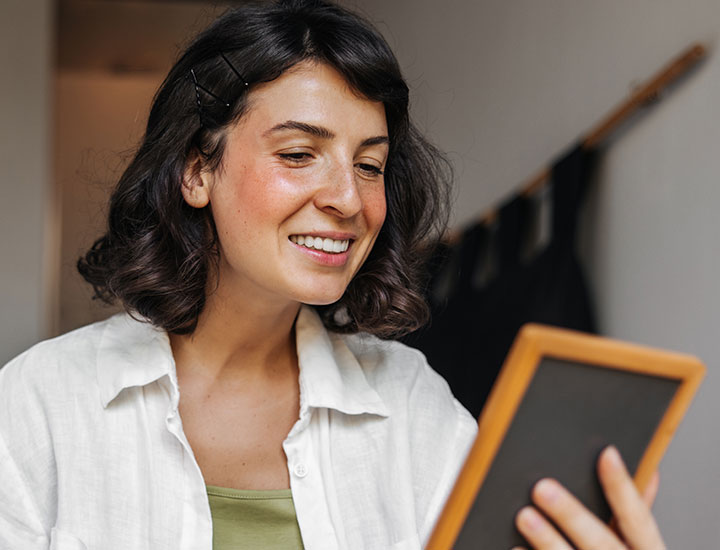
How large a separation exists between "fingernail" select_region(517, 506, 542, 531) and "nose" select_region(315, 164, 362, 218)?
1.67 ft

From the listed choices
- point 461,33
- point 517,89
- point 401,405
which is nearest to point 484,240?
point 517,89

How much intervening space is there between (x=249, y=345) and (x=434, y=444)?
0.31m

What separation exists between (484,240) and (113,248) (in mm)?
1425

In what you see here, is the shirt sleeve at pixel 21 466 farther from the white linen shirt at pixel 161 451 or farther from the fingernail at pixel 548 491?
the fingernail at pixel 548 491

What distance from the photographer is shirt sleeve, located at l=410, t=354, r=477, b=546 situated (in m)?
1.37

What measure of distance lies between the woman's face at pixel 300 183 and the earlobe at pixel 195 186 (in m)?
0.06

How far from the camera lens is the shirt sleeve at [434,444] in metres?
1.37

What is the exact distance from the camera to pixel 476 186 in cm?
280

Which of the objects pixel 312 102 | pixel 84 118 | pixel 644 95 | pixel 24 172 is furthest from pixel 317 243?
pixel 84 118

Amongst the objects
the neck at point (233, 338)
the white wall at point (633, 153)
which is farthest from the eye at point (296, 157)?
the white wall at point (633, 153)

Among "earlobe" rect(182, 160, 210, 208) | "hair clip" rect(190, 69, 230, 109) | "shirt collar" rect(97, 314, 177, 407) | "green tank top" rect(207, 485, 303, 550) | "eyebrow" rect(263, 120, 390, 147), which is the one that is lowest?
"green tank top" rect(207, 485, 303, 550)

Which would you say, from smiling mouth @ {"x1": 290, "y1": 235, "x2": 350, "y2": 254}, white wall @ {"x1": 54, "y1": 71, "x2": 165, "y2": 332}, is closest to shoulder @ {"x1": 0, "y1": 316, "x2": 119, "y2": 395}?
smiling mouth @ {"x1": 290, "y1": 235, "x2": 350, "y2": 254}

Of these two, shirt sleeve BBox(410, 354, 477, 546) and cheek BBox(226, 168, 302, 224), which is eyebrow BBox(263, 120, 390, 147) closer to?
cheek BBox(226, 168, 302, 224)

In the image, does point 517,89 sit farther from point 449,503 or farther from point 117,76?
point 117,76
